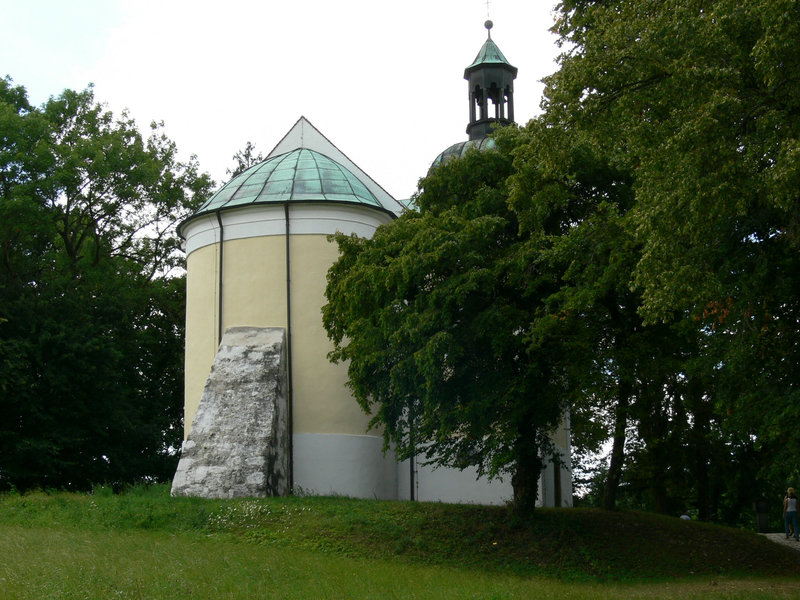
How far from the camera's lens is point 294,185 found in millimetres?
21047

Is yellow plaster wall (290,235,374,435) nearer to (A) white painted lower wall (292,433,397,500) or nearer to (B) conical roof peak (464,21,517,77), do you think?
(A) white painted lower wall (292,433,397,500)

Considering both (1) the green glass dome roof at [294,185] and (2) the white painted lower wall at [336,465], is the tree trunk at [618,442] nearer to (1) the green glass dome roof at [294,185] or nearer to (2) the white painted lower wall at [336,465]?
(2) the white painted lower wall at [336,465]

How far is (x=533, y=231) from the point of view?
49.1 feet

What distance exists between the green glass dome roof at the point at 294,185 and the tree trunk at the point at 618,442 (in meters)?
7.51

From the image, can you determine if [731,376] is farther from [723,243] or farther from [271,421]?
[271,421]

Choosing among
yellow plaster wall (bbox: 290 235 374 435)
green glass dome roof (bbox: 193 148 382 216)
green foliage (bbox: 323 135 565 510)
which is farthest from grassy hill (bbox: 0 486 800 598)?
green glass dome roof (bbox: 193 148 382 216)

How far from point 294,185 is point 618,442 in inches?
360

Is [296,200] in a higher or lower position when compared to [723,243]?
higher

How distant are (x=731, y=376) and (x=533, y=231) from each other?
151 inches

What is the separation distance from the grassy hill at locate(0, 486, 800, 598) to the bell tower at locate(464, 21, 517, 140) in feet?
47.7

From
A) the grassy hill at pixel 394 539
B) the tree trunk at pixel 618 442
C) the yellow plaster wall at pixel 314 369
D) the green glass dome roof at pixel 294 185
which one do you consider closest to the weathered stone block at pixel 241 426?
the yellow plaster wall at pixel 314 369

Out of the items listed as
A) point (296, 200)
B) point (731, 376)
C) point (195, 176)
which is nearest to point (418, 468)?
point (296, 200)

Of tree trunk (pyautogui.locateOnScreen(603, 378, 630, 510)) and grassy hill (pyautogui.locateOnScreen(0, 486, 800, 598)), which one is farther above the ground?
tree trunk (pyautogui.locateOnScreen(603, 378, 630, 510))

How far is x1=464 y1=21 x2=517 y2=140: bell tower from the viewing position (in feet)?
91.8
